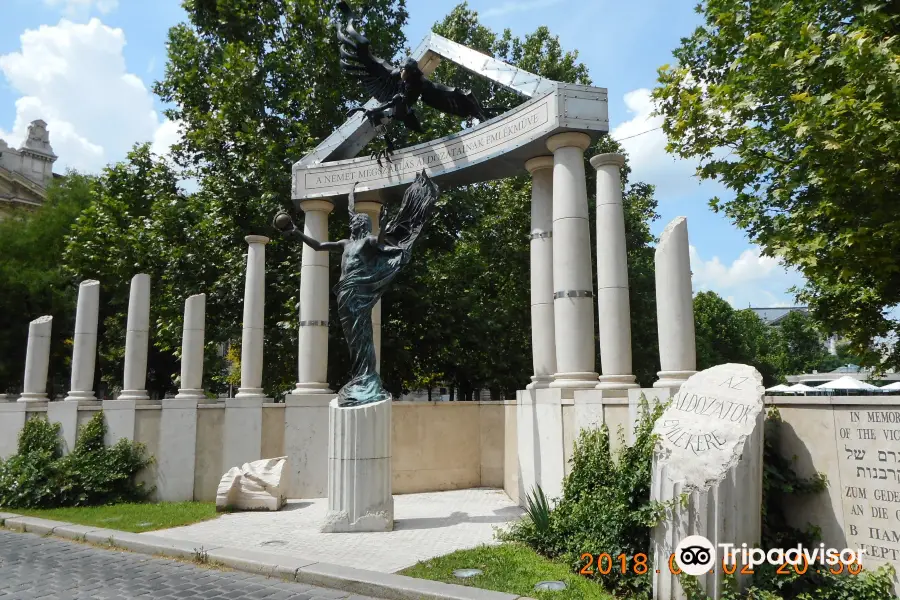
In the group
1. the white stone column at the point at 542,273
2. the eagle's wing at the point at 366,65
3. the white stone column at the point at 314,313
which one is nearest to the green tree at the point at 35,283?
the white stone column at the point at 314,313

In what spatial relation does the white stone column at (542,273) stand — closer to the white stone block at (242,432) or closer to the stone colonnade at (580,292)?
the stone colonnade at (580,292)

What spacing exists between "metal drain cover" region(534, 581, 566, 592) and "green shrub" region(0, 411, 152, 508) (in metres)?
9.16

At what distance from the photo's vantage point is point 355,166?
13883 mm

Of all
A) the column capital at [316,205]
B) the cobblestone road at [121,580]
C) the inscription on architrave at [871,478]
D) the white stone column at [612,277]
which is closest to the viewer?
the inscription on architrave at [871,478]

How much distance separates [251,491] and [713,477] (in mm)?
8080

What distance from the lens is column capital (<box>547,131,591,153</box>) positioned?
10758 mm

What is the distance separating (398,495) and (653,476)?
757 centimetres

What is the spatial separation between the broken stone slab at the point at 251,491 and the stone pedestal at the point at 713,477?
708 cm

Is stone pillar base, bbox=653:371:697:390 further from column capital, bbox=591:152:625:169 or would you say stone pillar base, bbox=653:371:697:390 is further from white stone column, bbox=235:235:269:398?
white stone column, bbox=235:235:269:398

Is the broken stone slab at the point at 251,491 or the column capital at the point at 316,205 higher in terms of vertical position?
the column capital at the point at 316,205

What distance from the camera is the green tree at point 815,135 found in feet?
27.2

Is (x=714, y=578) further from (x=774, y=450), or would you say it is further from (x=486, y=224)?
(x=486, y=224)
